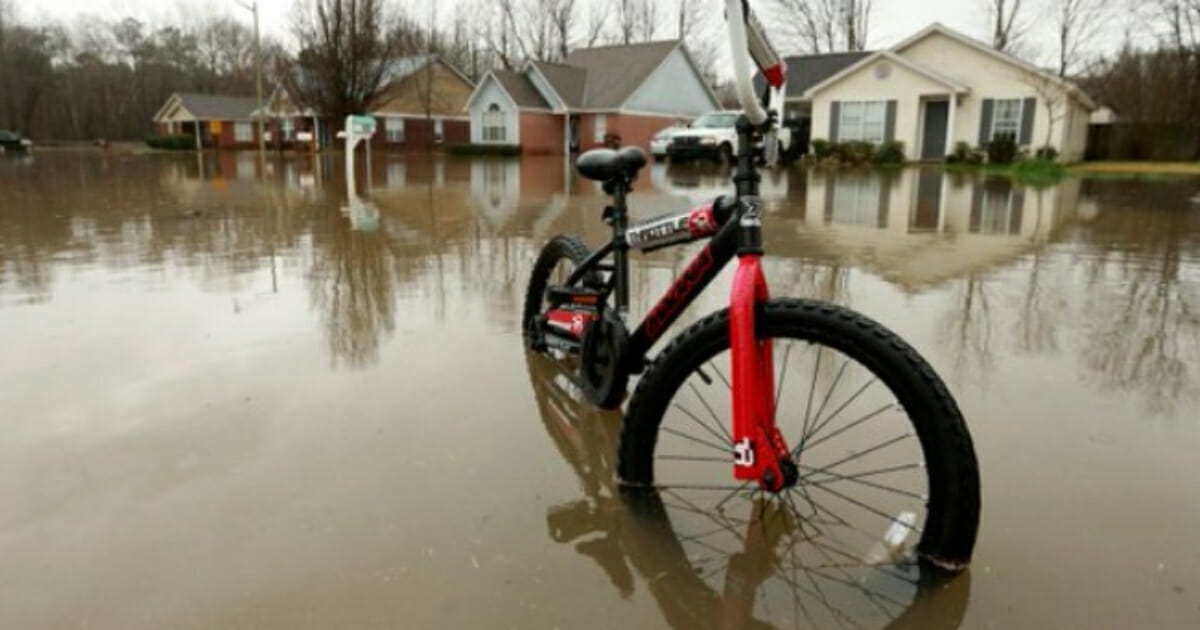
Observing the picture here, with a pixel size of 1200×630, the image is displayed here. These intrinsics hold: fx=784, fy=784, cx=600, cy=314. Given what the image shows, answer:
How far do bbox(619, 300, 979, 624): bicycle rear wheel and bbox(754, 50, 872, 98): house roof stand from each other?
102ft

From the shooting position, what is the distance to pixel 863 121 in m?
27.7

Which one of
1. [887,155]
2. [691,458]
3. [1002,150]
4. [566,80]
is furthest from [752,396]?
[566,80]

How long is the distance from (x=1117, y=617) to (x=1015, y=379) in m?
2.01

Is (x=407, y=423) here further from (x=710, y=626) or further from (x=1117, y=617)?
(x=1117, y=617)

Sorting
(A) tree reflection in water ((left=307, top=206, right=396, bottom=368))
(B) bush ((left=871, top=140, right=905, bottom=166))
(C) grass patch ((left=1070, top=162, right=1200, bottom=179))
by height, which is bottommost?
(A) tree reflection in water ((left=307, top=206, right=396, bottom=368))

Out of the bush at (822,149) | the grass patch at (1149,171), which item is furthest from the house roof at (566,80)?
the grass patch at (1149,171)

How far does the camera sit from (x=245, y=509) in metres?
2.54

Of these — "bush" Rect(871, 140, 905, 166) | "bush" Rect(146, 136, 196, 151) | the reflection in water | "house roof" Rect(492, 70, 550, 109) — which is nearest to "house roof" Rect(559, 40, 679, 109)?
"house roof" Rect(492, 70, 550, 109)

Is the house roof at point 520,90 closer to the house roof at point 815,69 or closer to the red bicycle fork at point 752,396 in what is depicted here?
the house roof at point 815,69

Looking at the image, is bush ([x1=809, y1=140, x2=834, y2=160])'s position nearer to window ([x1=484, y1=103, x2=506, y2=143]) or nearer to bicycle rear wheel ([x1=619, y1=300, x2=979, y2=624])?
window ([x1=484, y1=103, x2=506, y2=143])

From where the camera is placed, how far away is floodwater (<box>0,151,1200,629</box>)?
2068 millimetres

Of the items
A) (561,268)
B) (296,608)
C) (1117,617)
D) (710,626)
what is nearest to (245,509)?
(296,608)

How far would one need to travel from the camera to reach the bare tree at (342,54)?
113ft

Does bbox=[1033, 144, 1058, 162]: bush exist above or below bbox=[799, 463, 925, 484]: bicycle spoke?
above
